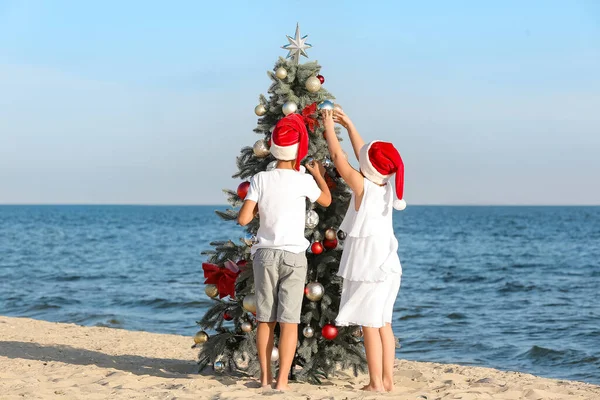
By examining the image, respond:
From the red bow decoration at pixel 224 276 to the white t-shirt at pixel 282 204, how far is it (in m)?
0.62

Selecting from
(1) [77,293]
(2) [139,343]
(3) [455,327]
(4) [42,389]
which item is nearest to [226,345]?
(4) [42,389]

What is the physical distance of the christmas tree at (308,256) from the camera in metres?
6.13

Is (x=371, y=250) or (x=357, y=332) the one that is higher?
(x=371, y=250)

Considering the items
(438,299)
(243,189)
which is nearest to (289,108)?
(243,189)

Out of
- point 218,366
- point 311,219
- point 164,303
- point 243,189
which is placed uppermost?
point 243,189

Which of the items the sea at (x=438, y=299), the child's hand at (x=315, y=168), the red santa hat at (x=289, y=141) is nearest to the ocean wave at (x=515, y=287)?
the sea at (x=438, y=299)

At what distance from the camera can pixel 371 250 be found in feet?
18.8

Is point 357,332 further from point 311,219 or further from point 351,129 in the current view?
point 351,129

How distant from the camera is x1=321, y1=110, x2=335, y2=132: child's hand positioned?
5.91 metres

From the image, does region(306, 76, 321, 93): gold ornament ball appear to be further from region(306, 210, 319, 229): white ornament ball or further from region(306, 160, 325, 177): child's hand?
region(306, 210, 319, 229): white ornament ball

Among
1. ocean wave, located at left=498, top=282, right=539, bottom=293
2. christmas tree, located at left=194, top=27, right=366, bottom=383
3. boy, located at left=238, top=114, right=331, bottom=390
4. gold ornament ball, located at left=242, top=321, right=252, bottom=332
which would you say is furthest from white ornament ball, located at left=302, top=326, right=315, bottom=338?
ocean wave, located at left=498, top=282, right=539, bottom=293

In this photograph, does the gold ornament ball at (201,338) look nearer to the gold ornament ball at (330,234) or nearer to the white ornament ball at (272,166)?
the gold ornament ball at (330,234)

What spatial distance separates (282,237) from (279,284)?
1.29ft

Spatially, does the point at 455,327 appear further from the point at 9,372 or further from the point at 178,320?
the point at 9,372
